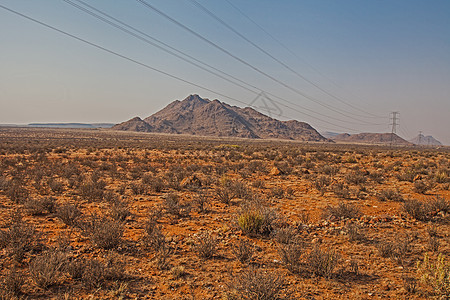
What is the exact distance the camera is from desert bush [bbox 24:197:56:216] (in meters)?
8.08

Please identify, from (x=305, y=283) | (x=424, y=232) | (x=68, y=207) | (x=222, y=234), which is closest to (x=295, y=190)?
(x=424, y=232)

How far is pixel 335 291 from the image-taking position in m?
4.34

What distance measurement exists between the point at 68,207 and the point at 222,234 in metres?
4.72

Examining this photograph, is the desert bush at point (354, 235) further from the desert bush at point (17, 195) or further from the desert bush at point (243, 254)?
the desert bush at point (17, 195)

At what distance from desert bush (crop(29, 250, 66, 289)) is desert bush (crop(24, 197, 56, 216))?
4412 millimetres

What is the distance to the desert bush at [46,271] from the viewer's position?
418 cm

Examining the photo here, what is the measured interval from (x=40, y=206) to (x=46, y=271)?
197 inches

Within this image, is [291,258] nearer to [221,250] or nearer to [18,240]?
[221,250]

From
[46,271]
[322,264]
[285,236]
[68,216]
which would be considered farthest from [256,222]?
[68,216]

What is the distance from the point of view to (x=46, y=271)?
13.9 ft

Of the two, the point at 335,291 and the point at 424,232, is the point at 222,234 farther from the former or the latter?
the point at 424,232

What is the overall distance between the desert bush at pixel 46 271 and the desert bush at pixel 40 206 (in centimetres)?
441

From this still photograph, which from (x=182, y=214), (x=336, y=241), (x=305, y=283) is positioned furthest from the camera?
(x=182, y=214)

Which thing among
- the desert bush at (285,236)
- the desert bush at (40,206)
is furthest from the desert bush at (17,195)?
the desert bush at (285,236)
